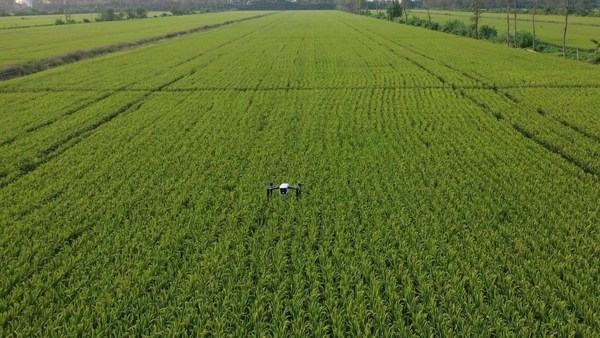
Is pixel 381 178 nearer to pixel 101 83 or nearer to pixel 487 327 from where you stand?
pixel 487 327

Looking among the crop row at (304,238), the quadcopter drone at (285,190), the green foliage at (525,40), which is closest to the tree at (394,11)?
the green foliage at (525,40)

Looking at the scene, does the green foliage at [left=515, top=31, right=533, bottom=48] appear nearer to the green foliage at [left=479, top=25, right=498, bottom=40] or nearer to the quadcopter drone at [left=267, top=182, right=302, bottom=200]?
the green foliage at [left=479, top=25, right=498, bottom=40]

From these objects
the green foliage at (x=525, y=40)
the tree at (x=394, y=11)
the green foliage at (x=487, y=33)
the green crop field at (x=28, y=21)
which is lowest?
the green foliage at (x=525, y=40)

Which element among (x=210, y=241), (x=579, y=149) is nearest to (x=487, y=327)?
(x=210, y=241)

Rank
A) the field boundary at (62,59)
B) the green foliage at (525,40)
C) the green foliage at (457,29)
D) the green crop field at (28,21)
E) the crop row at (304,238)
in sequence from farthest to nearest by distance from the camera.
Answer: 1. the green crop field at (28,21)
2. the green foliage at (457,29)
3. the green foliage at (525,40)
4. the field boundary at (62,59)
5. the crop row at (304,238)

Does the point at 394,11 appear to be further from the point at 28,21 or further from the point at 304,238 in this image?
the point at 304,238

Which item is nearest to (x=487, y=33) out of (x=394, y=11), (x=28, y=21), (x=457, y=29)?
(x=457, y=29)

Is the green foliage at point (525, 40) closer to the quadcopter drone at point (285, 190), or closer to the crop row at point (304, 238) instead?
the crop row at point (304, 238)

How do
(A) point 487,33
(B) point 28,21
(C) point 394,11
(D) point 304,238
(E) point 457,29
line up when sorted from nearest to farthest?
(D) point 304,238, (A) point 487,33, (E) point 457,29, (C) point 394,11, (B) point 28,21

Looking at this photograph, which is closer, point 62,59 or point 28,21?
point 62,59
